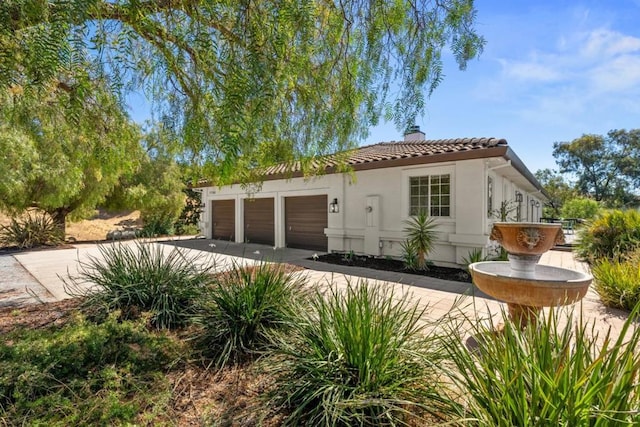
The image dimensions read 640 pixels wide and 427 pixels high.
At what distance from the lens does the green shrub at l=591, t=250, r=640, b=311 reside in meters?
5.15

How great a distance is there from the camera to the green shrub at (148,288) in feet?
14.0

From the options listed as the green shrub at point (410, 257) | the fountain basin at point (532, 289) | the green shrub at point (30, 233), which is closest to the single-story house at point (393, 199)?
the green shrub at point (410, 257)

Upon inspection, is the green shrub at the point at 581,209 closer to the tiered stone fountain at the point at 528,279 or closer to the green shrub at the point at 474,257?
the green shrub at the point at 474,257

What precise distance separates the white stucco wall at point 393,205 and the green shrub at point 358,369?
4.35 metres

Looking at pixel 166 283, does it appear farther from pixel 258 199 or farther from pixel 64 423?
pixel 258 199

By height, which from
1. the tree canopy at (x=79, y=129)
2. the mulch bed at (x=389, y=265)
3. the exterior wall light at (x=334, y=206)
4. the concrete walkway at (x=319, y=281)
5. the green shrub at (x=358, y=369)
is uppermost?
the tree canopy at (x=79, y=129)

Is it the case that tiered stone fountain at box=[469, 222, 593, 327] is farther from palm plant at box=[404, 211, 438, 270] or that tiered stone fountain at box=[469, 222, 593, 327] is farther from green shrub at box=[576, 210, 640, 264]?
green shrub at box=[576, 210, 640, 264]

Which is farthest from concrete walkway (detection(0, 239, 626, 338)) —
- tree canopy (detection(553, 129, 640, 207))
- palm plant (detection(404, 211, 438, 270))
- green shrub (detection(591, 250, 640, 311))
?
tree canopy (detection(553, 129, 640, 207))

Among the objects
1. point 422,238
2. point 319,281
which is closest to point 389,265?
point 422,238

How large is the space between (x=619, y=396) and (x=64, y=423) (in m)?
3.55

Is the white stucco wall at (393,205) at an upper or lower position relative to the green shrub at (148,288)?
upper

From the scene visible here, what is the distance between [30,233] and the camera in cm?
1411

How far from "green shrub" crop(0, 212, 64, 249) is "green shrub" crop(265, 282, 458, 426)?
55.6 feet

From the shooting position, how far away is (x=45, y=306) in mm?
5234
